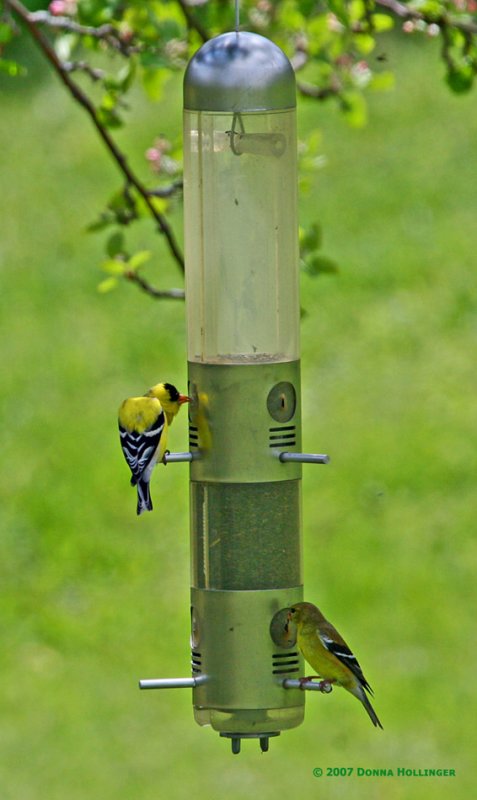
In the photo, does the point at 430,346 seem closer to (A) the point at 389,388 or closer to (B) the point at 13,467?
(A) the point at 389,388

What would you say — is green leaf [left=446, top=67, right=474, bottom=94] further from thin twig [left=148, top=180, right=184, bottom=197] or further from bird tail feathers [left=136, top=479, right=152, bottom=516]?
bird tail feathers [left=136, top=479, right=152, bottom=516]

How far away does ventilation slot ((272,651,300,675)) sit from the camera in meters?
4.34

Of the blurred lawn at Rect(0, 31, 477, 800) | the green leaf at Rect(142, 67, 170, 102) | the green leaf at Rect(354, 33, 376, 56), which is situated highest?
the green leaf at Rect(354, 33, 376, 56)

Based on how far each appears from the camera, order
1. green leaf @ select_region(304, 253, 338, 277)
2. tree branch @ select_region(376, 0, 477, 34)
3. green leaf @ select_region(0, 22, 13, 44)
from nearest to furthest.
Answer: tree branch @ select_region(376, 0, 477, 34) < green leaf @ select_region(0, 22, 13, 44) < green leaf @ select_region(304, 253, 338, 277)

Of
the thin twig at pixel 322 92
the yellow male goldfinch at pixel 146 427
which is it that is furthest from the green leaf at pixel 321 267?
the yellow male goldfinch at pixel 146 427

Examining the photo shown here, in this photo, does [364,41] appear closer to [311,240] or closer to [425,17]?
[425,17]

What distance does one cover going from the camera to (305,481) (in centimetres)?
913

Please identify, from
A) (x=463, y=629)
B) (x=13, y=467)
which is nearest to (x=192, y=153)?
(x=463, y=629)

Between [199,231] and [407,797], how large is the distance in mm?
3692

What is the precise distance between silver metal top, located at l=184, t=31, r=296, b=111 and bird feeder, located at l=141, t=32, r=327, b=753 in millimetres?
107

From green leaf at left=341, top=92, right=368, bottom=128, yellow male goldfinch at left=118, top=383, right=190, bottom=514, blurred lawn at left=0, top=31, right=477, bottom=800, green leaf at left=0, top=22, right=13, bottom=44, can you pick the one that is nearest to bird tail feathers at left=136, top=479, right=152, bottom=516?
yellow male goldfinch at left=118, top=383, right=190, bottom=514

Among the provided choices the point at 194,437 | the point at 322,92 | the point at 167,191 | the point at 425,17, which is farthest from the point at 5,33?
the point at 194,437

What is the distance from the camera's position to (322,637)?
14.5 ft

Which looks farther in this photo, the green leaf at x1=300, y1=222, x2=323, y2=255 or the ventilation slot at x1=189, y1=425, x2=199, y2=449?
the green leaf at x1=300, y1=222, x2=323, y2=255
